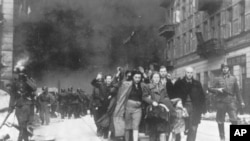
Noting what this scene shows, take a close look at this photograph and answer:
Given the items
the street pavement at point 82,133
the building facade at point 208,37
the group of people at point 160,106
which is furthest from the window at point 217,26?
the group of people at point 160,106

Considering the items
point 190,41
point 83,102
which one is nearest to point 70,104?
point 83,102

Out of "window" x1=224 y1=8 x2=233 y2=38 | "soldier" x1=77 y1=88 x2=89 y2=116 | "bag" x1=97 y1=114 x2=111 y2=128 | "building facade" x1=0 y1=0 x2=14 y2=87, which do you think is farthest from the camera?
"building facade" x1=0 y1=0 x2=14 y2=87

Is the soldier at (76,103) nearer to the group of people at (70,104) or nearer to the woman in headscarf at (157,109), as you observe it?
the group of people at (70,104)

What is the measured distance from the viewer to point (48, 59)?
31359 mm

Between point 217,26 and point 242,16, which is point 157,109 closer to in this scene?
point 242,16

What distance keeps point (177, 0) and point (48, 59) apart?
10.1 metres

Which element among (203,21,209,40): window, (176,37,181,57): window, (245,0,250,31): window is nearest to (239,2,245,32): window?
(245,0,250,31): window

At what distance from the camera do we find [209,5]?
26.4 meters

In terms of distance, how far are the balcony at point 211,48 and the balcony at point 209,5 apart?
6.57ft

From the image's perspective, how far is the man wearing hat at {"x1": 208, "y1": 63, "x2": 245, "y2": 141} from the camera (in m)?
9.69

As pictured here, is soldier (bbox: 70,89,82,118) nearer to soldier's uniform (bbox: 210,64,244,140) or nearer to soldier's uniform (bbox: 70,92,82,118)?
soldier's uniform (bbox: 70,92,82,118)

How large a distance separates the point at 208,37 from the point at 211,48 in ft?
7.83

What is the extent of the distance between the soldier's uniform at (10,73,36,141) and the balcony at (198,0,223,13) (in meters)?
18.0

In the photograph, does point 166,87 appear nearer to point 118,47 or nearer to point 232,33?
point 232,33
